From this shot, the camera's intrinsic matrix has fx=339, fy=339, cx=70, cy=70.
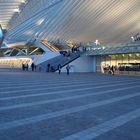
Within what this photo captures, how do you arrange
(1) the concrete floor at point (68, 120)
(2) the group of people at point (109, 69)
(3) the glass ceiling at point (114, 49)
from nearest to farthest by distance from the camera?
(1) the concrete floor at point (68, 120), (3) the glass ceiling at point (114, 49), (2) the group of people at point (109, 69)

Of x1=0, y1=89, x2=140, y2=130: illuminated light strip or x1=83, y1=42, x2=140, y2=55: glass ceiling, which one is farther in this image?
x1=83, y1=42, x2=140, y2=55: glass ceiling

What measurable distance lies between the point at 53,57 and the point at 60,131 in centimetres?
4071

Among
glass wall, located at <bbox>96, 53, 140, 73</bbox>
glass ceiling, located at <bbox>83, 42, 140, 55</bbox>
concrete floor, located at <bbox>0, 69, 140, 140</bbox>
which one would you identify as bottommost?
concrete floor, located at <bbox>0, 69, 140, 140</bbox>

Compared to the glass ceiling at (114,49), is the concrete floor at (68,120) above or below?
below

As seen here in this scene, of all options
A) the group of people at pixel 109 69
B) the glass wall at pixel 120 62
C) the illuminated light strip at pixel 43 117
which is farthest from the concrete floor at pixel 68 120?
the glass wall at pixel 120 62

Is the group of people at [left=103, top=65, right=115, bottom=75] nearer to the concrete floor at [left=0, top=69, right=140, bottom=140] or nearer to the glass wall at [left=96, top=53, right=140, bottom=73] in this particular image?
the glass wall at [left=96, top=53, right=140, bottom=73]

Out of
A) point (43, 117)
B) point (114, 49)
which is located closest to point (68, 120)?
point (43, 117)

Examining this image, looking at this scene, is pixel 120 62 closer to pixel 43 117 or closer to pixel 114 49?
pixel 114 49

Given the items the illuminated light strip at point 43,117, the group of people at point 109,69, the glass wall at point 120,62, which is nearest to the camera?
the illuminated light strip at point 43,117

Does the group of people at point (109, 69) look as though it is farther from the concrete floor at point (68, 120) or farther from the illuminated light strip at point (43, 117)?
the illuminated light strip at point (43, 117)

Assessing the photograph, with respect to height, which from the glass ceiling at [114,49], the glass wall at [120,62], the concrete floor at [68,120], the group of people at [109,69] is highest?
the glass ceiling at [114,49]

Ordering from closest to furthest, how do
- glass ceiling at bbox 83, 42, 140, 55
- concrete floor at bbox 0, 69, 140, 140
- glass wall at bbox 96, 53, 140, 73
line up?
concrete floor at bbox 0, 69, 140, 140 < glass ceiling at bbox 83, 42, 140, 55 < glass wall at bbox 96, 53, 140, 73

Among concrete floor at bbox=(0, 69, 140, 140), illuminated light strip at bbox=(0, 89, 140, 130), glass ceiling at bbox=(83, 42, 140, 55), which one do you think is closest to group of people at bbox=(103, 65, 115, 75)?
glass ceiling at bbox=(83, 42, 140, 55)

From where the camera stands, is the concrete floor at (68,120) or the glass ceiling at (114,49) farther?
the glass ceiling at (114,49)
